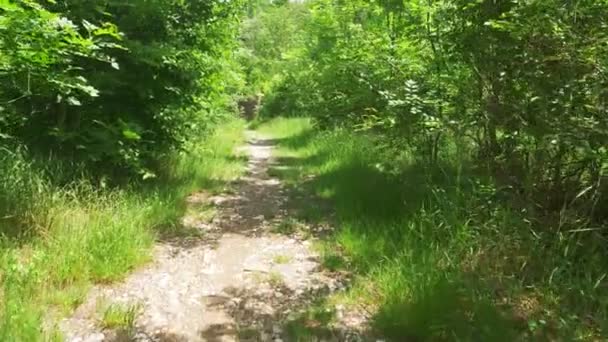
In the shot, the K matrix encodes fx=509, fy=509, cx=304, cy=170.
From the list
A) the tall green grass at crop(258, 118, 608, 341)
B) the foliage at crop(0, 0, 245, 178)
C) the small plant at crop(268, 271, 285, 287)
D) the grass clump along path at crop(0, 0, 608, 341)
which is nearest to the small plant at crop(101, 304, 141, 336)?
the grass clump along path at crop(0, 0, 608, 341)

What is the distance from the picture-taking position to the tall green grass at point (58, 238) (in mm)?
3879

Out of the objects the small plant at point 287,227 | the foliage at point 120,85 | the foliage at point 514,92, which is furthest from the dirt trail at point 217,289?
the foliage at point 514,92

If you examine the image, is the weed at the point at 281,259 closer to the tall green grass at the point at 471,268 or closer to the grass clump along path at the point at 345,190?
the grass clump along path at the point at 345,190

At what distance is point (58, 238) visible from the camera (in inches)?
193

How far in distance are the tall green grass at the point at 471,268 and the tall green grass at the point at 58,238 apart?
2.21 meters

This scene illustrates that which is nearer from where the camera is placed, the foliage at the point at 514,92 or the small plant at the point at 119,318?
the foliage at the point at 514,92

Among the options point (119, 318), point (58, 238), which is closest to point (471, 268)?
point (119, 318)

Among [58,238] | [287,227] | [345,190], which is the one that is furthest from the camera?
[345,190]

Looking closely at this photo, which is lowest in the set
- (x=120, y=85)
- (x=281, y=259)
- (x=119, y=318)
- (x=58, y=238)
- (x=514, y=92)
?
(x=281, y=259)

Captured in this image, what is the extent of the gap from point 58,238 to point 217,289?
5.24 feet

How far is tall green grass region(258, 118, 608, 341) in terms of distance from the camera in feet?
11.1

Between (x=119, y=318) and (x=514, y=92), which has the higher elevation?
(x=514, y=92)

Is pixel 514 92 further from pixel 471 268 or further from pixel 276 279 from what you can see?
pixel 276 279

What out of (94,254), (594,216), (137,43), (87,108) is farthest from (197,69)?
(594,216)
